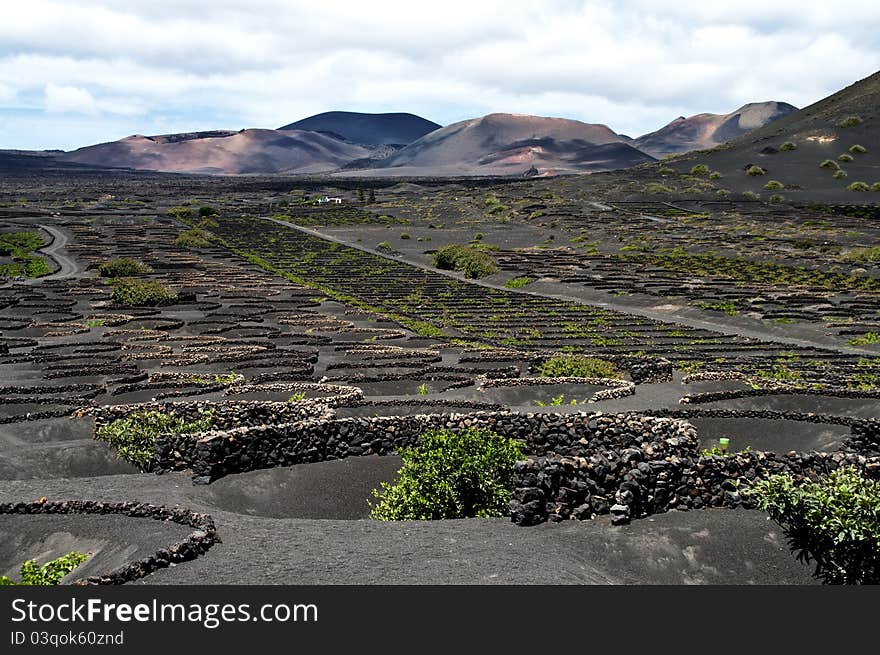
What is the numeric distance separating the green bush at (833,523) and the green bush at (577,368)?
1920 centimetres

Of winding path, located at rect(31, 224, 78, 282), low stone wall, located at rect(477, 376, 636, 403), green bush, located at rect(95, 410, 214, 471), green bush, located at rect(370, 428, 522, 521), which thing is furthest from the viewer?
winding path, located at rect(31, 224, 78, 282)

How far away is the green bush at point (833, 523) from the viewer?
1261cm

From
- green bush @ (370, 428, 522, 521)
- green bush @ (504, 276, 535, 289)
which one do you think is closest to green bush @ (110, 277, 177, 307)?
green bush @ (504, 276, 535, 289)

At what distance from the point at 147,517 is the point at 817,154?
6927 inches

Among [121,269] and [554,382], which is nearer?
[554,382]

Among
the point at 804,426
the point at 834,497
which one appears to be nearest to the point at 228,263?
the point at 804,426

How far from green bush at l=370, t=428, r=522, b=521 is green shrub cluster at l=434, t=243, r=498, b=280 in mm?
65493

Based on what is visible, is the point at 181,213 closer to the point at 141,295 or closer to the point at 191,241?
the point at 191,241

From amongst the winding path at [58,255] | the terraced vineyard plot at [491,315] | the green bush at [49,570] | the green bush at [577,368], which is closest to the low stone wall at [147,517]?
the green bush at [49,570]

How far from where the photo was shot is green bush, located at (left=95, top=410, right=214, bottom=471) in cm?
2205

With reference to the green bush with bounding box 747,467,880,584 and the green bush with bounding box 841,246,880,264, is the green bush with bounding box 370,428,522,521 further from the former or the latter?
the green bush with bounding box 841,246,880,264

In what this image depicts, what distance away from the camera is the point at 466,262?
8650cm

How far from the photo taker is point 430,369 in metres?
34.9

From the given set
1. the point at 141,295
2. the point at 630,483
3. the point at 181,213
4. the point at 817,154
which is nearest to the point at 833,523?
the point at 630,483
